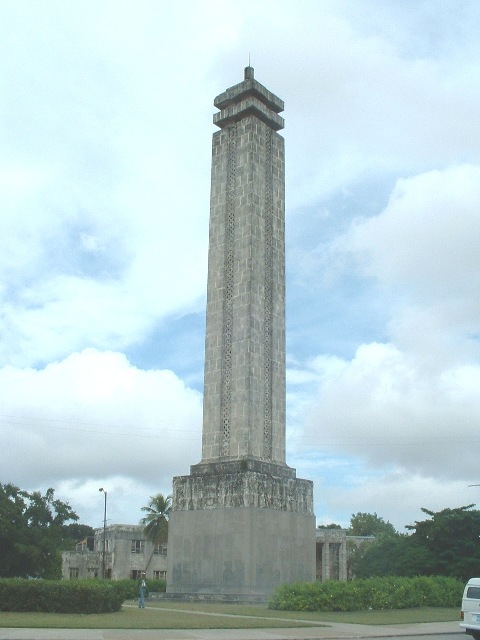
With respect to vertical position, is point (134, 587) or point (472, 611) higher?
point (472, 611)

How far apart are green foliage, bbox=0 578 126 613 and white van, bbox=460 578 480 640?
452 inches

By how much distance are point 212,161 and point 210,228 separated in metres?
3.79

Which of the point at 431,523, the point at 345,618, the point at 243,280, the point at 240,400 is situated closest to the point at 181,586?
the point at 240,400

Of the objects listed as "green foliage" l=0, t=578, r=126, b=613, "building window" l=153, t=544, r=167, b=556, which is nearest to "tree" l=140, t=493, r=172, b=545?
"building window" l=153, t=544, r=167, b=556

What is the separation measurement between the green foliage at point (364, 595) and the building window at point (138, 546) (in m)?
43.8

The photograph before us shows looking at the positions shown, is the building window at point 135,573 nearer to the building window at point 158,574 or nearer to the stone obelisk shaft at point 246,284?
the building window at point 158,574

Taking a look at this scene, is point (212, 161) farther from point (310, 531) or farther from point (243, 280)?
point (310, 531)

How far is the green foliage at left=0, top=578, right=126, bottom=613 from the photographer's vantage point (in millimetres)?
24000

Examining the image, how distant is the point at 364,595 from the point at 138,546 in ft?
154

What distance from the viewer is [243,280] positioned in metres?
36.3

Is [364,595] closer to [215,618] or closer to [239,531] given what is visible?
[239,531]

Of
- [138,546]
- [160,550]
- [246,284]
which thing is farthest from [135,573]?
[246,284]

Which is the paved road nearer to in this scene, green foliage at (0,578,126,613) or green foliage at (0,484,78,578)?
green foliage at (0,578,126,613)

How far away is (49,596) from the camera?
79.8ft
